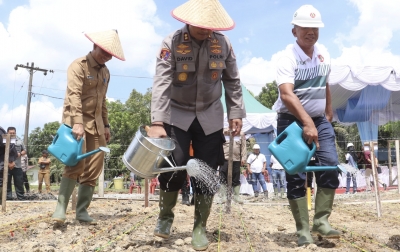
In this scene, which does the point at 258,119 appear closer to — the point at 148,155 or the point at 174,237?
the point at 174,237

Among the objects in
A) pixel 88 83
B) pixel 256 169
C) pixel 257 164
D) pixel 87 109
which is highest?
pixel 88 83

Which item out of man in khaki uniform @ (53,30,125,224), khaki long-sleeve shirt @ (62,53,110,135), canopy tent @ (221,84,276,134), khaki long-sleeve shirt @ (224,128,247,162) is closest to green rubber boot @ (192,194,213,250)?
man in khaki uniform @ (53,30,125,224)

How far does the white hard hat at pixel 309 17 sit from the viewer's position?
10.6 feet

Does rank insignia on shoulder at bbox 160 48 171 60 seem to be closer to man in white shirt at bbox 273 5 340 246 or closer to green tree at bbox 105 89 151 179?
man in white shirt at bbox 273 5 340 246

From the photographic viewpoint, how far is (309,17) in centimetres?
323

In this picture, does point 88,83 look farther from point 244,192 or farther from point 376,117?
point 376,117

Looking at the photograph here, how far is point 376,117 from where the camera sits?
13445mm

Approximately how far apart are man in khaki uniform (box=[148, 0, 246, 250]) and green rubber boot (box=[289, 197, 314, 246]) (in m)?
0.64

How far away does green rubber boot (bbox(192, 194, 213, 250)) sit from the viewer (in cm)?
305

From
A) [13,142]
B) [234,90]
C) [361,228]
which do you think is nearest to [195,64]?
[234,90]

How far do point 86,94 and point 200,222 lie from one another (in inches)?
74.2

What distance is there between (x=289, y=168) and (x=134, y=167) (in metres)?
1.04

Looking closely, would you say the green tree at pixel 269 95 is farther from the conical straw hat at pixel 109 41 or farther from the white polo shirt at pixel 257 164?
the conical straw hat at pixel 109 41

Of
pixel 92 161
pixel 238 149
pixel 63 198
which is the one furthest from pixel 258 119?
pixel 63 198
